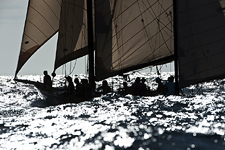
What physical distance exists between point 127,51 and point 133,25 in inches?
52.2

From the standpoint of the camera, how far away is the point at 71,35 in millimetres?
23125

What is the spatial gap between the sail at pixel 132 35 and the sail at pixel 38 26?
3529 mm

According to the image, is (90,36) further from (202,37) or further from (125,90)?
(202,37)

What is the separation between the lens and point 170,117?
48.4 ft

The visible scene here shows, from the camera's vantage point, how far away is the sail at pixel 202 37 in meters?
19.9

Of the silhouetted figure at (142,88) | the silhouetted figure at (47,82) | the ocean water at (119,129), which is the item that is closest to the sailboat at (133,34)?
the silhouetted figure at (47,82)

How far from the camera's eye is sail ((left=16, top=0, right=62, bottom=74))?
2309cm

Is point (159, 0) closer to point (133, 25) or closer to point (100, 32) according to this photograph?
point (133, 25)

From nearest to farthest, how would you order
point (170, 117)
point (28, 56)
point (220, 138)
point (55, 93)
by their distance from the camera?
point (220, 138)
point (170, 117)
point (55, 93)
point (28, 56)

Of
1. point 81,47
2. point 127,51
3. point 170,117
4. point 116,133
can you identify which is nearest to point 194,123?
point 170,117

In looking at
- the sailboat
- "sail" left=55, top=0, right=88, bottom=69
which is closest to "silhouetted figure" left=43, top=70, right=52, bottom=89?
"sail" left=55, top=0, right=88, bottom=69

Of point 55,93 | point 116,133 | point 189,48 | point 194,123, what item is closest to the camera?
point 116,133

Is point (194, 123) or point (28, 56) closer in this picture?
point (194, 123)

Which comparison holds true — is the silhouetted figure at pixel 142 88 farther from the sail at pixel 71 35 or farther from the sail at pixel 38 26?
the sail at pixel 38 26
